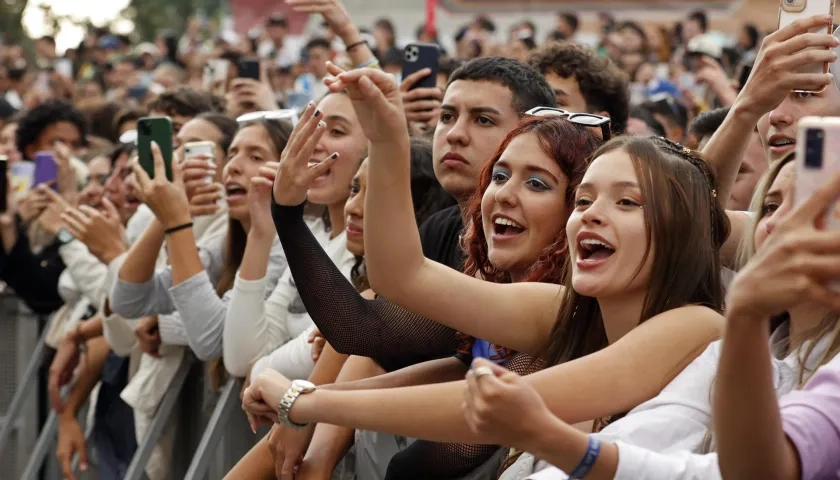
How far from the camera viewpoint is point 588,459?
215 centimetres

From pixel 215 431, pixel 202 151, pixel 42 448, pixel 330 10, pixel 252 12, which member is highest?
pixel 330 10

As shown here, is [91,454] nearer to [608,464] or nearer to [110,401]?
[110,401]

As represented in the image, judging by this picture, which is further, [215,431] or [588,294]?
[215,431]

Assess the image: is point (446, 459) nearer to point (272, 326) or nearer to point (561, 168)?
point (561, 168)

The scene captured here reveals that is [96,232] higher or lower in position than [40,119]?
higher

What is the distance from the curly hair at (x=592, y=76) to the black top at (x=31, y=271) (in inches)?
123

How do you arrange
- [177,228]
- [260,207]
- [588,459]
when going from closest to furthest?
1. [588,459]
2. [260,207]
3. [177,228]

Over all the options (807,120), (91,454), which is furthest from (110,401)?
(807,120)

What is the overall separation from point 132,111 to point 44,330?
1.46 meters

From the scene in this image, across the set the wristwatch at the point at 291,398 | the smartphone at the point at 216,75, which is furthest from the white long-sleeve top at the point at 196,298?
the smartphone at the point at 216,75

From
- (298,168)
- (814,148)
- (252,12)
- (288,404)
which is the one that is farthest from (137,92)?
(252,12)

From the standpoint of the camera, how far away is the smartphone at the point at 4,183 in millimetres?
6457

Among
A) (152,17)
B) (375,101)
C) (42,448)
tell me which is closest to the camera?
(375,101)

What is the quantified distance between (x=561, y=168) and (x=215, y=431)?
1978 millimetres
